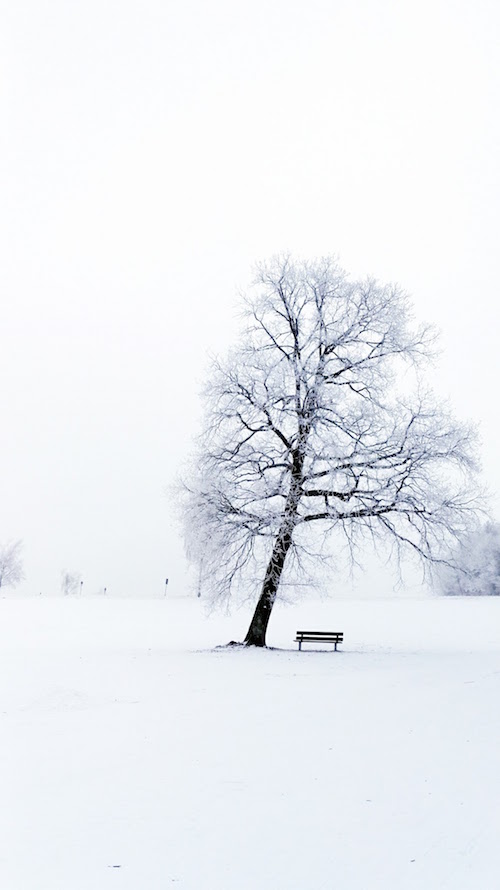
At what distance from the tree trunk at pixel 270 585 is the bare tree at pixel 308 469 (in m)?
0.04

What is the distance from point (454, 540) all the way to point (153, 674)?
10281mm

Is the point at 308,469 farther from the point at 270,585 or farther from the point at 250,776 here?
the point at 250,776

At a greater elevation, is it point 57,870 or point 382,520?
point 382,520

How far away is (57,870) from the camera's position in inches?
202

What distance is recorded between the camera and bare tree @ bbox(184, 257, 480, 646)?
761 inches

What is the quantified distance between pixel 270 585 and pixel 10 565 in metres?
86.1

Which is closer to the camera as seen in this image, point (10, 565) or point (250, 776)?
point (250, 776)

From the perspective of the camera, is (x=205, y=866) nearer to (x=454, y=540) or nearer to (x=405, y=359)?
(x=454, y=540)

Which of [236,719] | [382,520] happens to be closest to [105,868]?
[236,719]

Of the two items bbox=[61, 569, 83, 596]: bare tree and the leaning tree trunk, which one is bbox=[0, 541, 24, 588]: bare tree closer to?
bbox=[61, 569, 83, 596]: bare tree

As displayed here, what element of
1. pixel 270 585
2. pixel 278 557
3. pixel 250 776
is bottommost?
pixel 250 776

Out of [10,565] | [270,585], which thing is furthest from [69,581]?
[270,585]

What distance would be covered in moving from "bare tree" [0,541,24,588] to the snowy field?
86.9 m

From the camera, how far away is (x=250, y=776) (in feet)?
24.3
